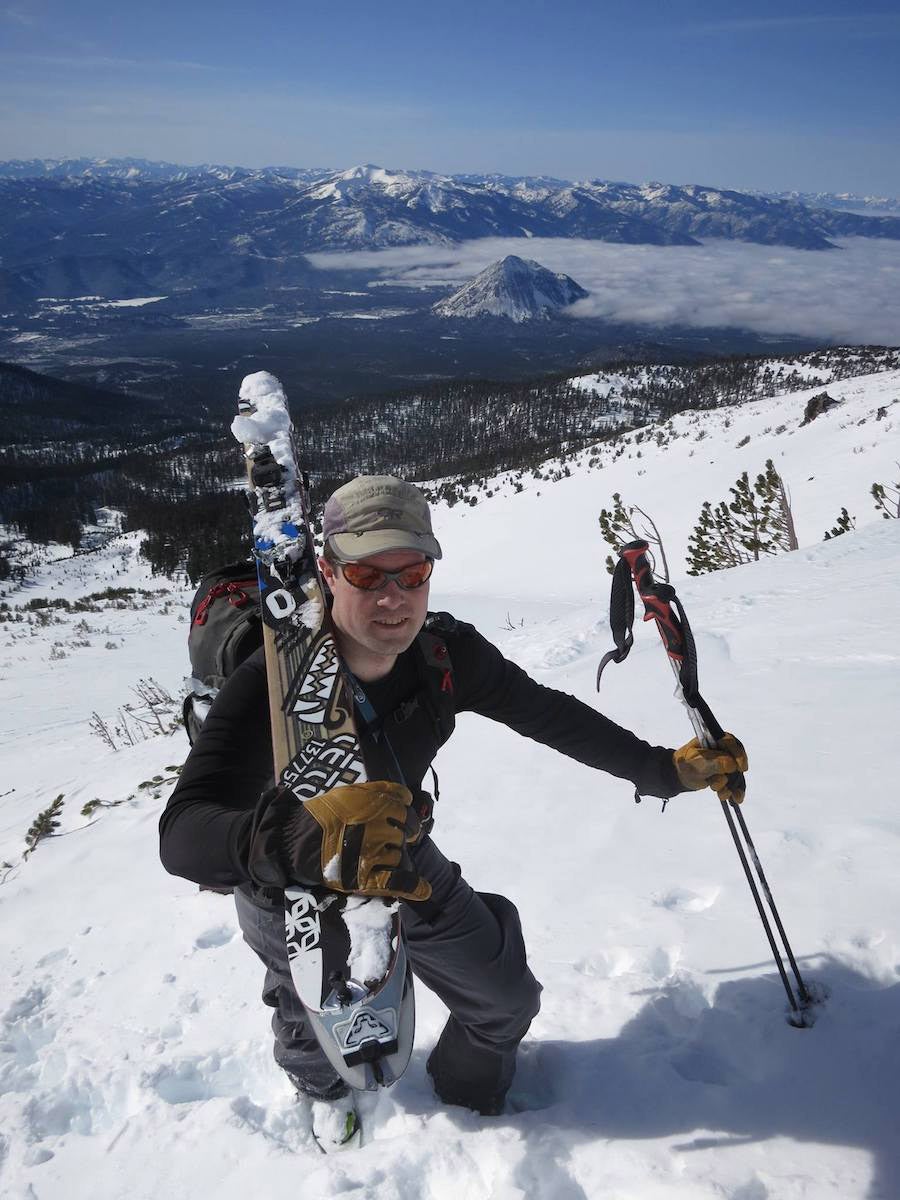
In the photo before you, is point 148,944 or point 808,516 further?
point 808,516

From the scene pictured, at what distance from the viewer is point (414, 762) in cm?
249

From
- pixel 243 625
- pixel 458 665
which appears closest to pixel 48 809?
pixel 243 625

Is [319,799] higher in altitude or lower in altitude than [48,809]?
higher

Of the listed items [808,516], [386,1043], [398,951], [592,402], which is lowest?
[592,402]

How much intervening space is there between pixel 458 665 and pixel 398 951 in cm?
99

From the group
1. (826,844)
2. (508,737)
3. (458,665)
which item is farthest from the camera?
(508,737)

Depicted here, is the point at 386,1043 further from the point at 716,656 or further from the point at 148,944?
the point at 716,656

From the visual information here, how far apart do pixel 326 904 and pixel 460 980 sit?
29.2 inches

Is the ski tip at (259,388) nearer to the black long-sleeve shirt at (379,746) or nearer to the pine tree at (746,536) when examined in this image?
the black long-sleeve shirt at (379,746)

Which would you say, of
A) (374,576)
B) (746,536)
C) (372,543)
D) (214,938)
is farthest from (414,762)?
(746,536)

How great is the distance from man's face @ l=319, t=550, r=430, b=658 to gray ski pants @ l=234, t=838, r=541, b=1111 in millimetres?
767

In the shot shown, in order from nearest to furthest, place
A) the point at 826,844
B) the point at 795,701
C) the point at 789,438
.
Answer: the point at 826,844 → the point at 795,701 → the point at 789,438

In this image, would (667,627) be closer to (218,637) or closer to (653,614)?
(653,614)

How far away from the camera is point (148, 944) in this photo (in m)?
3.70
